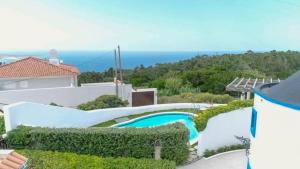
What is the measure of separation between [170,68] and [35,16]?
120 ft

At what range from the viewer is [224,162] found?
12.3m

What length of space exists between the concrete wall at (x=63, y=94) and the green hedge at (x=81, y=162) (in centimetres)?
1230

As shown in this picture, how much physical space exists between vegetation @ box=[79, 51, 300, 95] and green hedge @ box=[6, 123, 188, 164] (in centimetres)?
1800

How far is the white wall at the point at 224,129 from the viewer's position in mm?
13000

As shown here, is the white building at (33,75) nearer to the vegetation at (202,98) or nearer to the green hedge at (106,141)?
the vegetation at (202,98)

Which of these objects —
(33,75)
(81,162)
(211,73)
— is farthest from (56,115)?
(211,73)

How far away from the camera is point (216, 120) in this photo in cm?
1330

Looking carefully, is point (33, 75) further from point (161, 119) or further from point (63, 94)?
point (161, 119)

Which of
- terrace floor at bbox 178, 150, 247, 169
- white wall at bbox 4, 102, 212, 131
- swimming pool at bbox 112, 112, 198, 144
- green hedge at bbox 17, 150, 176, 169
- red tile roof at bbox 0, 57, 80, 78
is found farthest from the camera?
red tile roof at bbox 0, 57, 80, 78

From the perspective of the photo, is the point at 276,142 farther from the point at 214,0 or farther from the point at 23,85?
the point at 214,0

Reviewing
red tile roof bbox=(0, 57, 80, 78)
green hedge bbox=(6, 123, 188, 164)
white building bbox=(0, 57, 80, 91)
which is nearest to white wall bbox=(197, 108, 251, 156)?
green hedge bbox=(6, 123, 188, 164)

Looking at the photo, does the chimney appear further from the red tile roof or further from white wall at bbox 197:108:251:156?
white wall at bbox 197:108:251:156

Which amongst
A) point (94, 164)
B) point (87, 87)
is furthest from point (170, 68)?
point (94, 164)

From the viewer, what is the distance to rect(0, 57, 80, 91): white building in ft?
79.3
